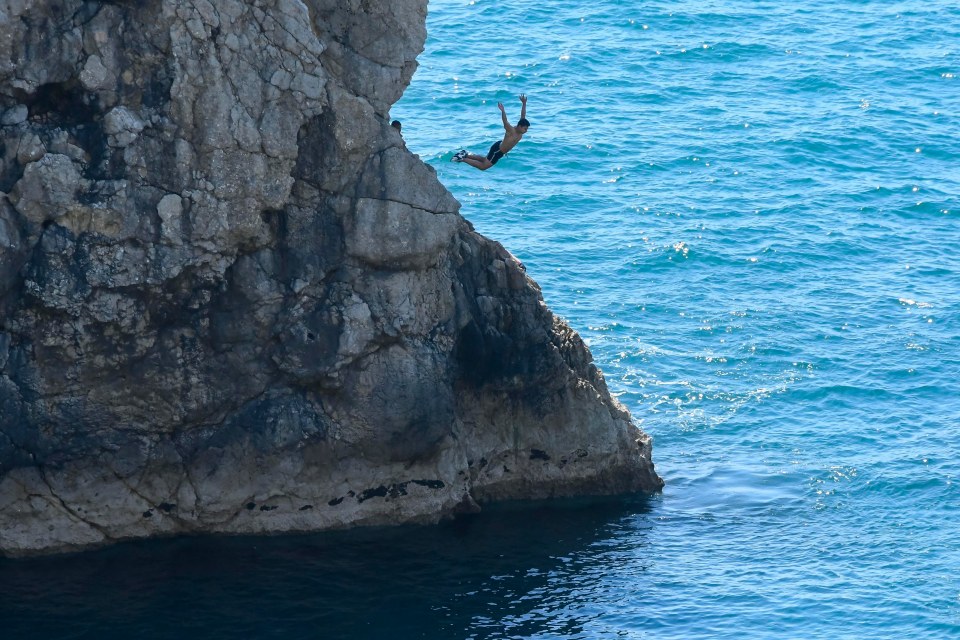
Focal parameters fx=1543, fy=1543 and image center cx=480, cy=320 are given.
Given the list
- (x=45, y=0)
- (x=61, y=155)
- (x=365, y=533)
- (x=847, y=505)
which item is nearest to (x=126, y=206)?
(x=61, y=155)

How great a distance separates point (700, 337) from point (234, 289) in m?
20.7

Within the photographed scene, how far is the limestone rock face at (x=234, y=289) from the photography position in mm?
35219

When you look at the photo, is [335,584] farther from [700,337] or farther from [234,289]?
[700,337]

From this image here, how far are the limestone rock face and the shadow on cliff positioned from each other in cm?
78

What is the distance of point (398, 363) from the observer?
127 feet

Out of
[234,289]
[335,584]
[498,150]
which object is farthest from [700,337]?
[234,289]

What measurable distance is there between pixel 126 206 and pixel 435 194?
25.2 feet

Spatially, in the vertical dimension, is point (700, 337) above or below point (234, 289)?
below

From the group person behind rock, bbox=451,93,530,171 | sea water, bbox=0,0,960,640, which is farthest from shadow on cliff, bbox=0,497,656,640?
person behind rock, bbox=451,93,530,171

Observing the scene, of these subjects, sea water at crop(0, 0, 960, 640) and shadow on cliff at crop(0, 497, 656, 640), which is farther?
sea water at crop(0, 0, 960, 640)

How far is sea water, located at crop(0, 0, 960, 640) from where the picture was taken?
120ft

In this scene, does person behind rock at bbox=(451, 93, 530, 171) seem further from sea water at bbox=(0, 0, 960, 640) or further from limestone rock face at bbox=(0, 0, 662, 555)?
sea water at bbox=(0, 0, 960, 640)

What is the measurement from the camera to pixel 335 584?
36906 millimetres

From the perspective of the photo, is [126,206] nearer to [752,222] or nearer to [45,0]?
[45,0]
